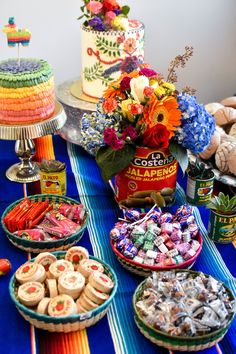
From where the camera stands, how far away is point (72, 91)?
1.65 meters

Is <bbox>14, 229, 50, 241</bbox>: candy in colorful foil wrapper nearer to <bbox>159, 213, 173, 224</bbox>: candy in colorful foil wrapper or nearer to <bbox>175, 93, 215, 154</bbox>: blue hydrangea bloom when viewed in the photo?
<bbox>159, 213, 173, 224</bbox>: candy in colorful foil wrapper

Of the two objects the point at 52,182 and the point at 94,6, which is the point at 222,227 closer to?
the point at 52,182

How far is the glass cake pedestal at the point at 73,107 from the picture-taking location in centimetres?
155

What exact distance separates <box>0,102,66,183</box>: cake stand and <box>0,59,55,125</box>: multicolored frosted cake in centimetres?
2

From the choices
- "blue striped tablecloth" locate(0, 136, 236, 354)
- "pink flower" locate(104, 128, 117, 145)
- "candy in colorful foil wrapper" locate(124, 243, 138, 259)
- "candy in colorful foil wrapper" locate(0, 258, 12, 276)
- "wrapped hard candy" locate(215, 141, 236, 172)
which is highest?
"pink flower" locate(104, 128, 117, 145)

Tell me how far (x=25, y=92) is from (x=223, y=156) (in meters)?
0.56

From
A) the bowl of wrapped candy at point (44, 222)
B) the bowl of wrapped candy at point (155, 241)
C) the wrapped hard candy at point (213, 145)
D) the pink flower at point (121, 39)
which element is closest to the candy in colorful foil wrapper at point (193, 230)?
the bowl of wrapped candy at point (155, 241)

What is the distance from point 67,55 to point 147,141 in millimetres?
820

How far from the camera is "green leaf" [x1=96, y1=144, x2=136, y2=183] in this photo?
122 cm

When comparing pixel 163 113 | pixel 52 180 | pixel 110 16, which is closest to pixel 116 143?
pixel 163 113

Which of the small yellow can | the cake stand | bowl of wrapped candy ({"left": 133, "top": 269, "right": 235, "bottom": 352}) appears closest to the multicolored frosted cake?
the cake stand

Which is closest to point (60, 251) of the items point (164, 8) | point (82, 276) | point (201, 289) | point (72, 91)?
point (82, 276)

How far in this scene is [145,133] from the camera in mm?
1214

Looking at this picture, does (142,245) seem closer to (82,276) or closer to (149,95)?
(82,276)
